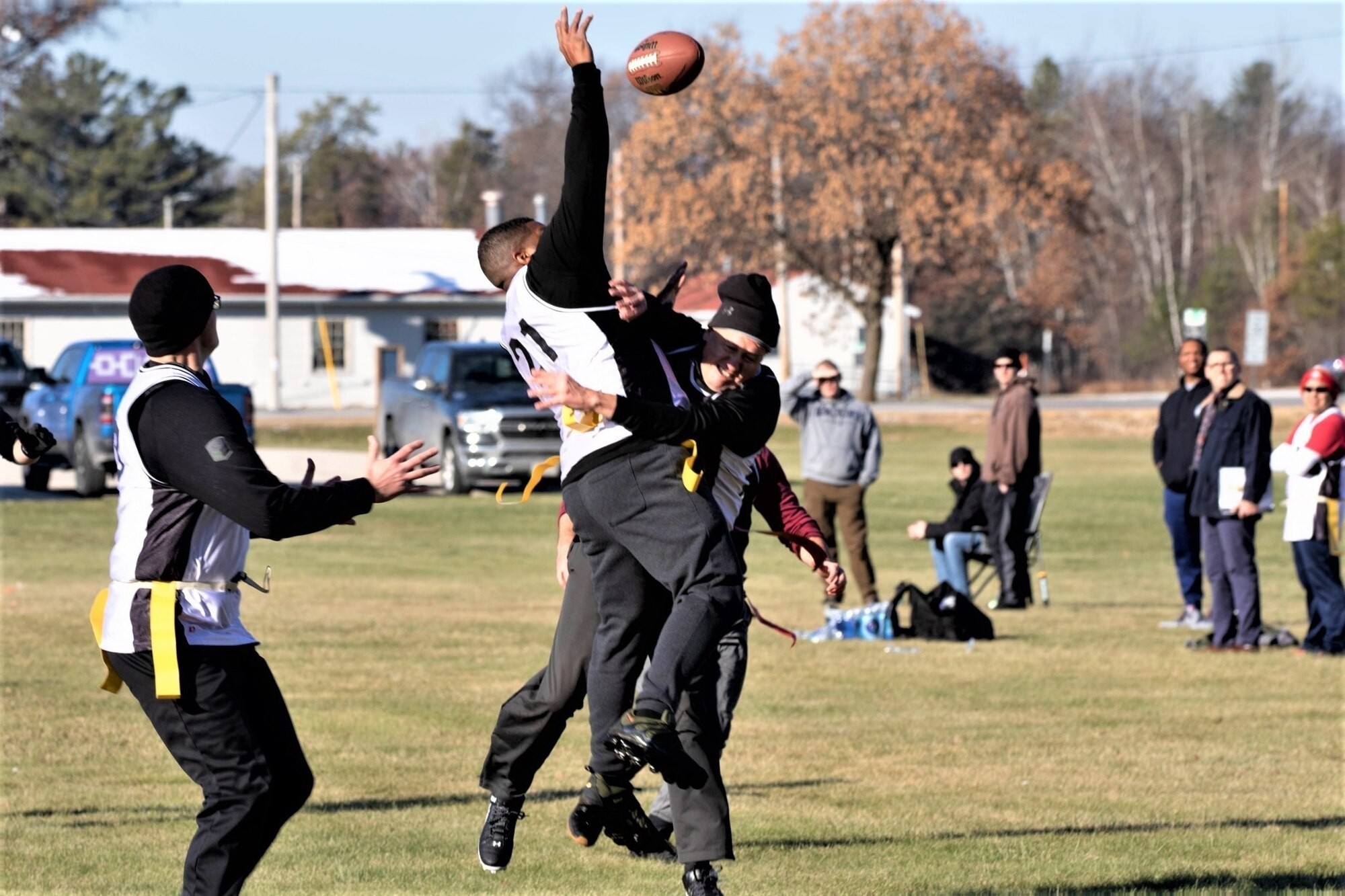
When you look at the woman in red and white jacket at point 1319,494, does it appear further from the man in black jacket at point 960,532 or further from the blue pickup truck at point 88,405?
the blue pickup truck at point 88,405

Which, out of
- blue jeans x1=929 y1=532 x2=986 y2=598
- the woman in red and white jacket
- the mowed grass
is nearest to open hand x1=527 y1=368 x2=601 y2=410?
the mowed grass

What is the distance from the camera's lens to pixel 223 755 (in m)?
5.01

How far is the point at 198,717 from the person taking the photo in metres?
5.01

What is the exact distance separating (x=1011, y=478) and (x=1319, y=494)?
3.52 meters

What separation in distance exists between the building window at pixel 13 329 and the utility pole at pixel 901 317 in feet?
86.5

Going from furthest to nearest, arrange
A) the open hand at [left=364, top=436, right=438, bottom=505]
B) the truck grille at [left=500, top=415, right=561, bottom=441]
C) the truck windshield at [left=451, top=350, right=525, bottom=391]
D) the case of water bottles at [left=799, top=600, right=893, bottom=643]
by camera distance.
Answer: the truck windshield at [left=451, top=350, right=525, bottom=391] → the truck grille at [left=500, top=415, right=561, bottom=441] → the case of water bottles at [left=799, top=600, right=893, bottom=643] → the open hand at [left=364, top=436, right=438, bottom=505]

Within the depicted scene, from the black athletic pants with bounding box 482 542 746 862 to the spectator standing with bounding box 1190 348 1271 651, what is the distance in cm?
839

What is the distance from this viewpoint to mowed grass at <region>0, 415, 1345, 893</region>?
704 centimetres

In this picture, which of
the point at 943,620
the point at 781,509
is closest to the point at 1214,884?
the point at 781,509

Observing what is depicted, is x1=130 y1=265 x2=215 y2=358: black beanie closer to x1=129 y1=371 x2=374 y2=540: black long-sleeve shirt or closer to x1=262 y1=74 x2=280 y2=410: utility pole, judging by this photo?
x1=129 y1=371 x2=374 y2=540: black long-sleeve shirt

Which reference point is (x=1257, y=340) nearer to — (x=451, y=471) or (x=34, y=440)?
(x=451, y=471)

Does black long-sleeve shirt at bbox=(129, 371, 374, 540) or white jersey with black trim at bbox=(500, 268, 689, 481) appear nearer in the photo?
black long-sleeve shirt at bbox=(129, 371, 374, 540)

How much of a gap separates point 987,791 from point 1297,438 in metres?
6.01

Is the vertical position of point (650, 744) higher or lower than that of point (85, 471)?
higher
